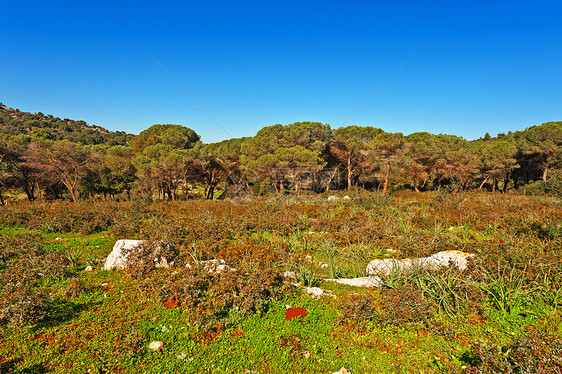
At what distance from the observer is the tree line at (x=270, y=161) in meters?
23.0

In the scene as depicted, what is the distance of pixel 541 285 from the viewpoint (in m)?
4.89

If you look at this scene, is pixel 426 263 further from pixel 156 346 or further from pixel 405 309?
pixel 156 346

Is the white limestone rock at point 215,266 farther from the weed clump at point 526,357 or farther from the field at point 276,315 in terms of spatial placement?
the weed clump at point 526,357

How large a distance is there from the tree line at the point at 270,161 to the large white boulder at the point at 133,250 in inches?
672

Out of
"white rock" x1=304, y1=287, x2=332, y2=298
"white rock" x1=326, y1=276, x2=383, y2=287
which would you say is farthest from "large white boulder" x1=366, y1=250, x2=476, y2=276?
"white rock" x1=304, y1=287, x2=332, y2=298

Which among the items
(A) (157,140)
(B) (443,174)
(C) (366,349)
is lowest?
(C) (366,349)

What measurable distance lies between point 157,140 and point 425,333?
38.1 metres

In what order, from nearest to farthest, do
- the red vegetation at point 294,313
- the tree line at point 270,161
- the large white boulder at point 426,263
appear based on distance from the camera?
the red vegetation at point 294,313 < the large white boulder at point 426,263 < the tree line at point 270,161

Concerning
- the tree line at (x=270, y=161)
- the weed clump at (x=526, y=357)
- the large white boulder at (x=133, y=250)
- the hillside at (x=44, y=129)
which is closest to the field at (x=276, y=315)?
the weed clump at (x=526, y=357)

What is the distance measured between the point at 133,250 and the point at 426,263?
7.71 meters

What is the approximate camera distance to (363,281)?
20.3 ft

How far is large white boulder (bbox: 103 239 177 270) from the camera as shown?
684cm

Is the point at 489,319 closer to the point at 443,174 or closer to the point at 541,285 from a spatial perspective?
the point at 541,285

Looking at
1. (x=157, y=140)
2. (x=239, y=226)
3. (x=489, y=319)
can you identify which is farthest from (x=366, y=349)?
(x=157, y=140)
